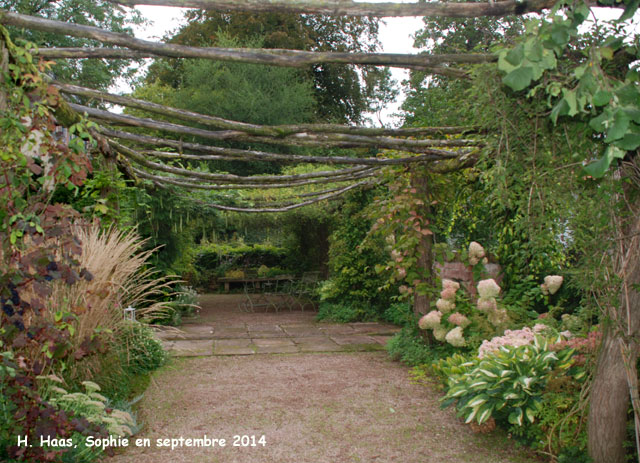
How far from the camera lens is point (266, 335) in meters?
7.38

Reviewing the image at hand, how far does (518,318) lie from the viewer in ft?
15.2

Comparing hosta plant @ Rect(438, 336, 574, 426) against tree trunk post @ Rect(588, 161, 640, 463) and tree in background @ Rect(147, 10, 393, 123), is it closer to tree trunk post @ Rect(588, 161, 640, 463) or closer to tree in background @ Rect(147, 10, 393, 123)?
tree trunk post @ Rect(588, 161, 640, 463)

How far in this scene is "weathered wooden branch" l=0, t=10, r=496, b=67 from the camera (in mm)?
2527

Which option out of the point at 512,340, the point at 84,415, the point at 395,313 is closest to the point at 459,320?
the point at 512,340

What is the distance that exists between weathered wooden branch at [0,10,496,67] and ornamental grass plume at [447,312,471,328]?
8.78 feet

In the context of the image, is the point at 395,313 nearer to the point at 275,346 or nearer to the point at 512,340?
the point at 275,346

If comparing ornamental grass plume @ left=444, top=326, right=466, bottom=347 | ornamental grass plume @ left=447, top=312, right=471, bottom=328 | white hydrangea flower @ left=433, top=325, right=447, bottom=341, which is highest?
ornamental grass plume @ left=447, top=312, right=471, bottom=328

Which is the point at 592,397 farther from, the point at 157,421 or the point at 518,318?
the point at 157,421

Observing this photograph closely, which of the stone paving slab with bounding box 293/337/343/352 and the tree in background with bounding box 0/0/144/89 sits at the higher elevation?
the tree in background with bounding box 0/0/144/89

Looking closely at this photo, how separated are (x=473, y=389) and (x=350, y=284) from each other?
5409 millimetres

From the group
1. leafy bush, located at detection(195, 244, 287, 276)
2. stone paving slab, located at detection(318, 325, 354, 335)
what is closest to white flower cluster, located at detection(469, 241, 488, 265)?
stone paving slab, located at detection(318, 325, 354, 335)

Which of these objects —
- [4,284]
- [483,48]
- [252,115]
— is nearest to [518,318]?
[483,48]

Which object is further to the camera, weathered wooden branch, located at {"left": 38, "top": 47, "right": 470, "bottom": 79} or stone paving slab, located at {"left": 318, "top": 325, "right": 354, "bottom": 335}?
stone paving slab, located at {"left": 318, "top": 325, "right": 354, "bottom": 335}

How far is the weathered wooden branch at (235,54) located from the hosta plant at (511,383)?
6.32 feet
